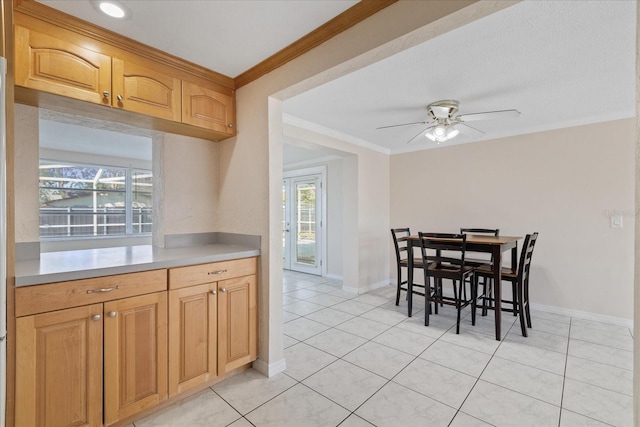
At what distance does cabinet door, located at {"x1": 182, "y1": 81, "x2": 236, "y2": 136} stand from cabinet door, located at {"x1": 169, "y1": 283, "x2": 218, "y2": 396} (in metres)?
1.22

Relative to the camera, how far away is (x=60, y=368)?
1.41 m

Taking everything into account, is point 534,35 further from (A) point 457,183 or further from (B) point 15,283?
(B) point 15,283

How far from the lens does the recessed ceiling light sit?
4.96 feet

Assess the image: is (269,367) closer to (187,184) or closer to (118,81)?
(187,184)

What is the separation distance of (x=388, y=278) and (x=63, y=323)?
4.33 m

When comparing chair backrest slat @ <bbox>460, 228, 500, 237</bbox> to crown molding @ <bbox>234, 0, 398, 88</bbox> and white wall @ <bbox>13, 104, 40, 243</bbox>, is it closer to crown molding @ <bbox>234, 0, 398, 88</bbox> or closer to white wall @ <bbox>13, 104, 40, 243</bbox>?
crown molding @ <bbox>234, 0, 398, 88</bbox>

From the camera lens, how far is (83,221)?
5301 mm

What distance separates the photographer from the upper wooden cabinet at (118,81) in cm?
156

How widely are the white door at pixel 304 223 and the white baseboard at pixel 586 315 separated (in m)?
3.38

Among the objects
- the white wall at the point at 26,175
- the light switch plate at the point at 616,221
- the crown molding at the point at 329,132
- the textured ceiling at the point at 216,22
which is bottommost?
the light switch plate at the point at 616,221

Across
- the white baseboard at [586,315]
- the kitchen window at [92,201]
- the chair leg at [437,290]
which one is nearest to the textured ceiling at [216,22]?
the chair leg at [437,290]

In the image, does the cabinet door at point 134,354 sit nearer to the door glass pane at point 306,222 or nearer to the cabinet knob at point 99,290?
the cabinet knob at point 99,290

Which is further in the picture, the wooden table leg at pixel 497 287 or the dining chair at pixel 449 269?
the dining chair at pixel 449 269

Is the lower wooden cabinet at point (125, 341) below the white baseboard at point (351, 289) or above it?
above
